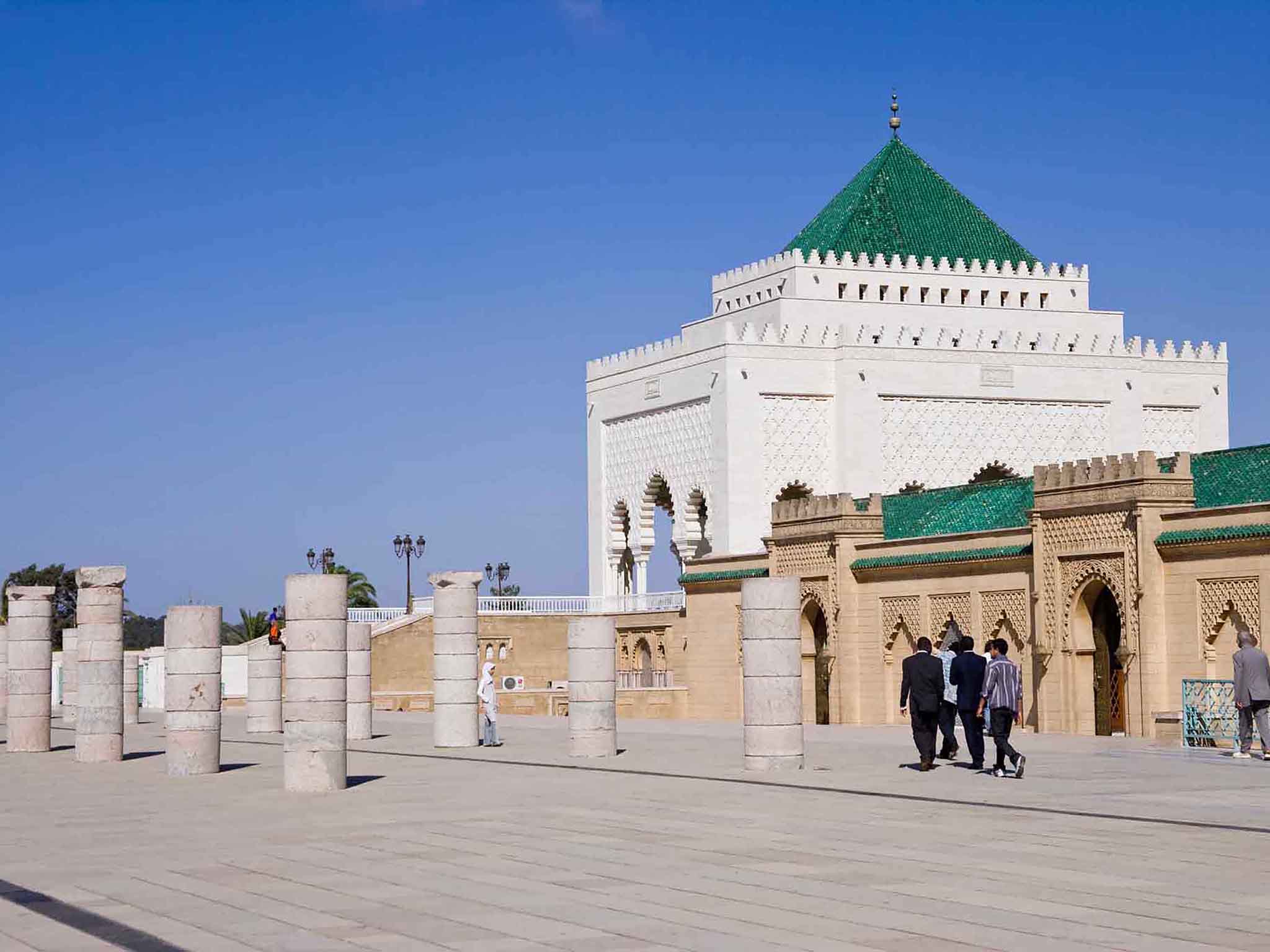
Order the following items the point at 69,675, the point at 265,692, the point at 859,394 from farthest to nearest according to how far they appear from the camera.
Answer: the point at 859,394, the point at 69,675, the point at 265,692

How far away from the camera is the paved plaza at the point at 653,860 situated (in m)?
6.48

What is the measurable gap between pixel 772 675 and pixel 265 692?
34.5 ft

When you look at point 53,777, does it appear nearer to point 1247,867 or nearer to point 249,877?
point 249,877

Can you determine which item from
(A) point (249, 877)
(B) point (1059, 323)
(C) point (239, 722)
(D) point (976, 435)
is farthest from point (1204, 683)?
(B) point (1059, 323)

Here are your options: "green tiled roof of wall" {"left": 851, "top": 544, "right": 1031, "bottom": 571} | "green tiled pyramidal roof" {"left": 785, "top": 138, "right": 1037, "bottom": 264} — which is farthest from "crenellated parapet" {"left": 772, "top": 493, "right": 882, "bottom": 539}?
"green tiled pyramidal roof" {"left": 785, "top": 138, "right": 1037, "bottom": 264}

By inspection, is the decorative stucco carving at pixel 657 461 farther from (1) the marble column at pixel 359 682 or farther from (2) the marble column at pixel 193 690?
(2) the marble column at pixel 193 690

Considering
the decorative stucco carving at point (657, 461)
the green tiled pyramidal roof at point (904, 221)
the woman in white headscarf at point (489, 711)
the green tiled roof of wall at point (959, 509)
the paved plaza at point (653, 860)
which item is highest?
the green tiled pyramidal roof at point (904, 221)

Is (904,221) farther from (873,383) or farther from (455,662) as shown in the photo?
(455,662)

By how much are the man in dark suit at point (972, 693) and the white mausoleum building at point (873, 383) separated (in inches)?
871

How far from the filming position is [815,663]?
24.3m

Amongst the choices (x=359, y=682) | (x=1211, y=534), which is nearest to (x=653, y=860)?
(x=1211, y=534)

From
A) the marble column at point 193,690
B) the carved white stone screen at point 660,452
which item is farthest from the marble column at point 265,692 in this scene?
the carved white stone screen at point 660,452

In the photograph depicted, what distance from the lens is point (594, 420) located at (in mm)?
40938

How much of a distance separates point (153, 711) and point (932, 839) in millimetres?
26667
